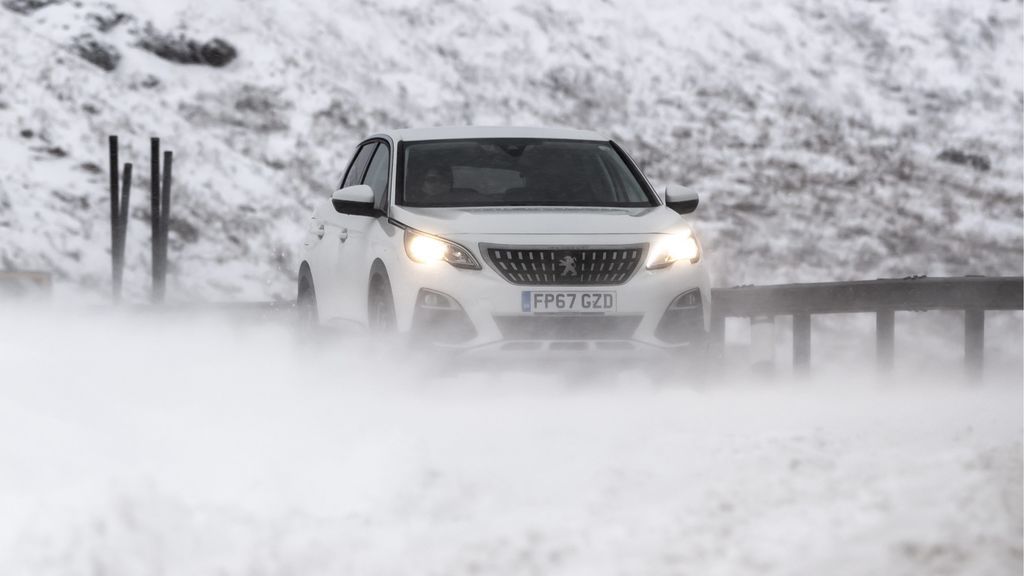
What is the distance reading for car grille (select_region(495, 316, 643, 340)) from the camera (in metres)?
8.27

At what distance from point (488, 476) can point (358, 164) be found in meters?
4.71

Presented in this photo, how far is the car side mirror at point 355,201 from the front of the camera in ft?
28.9

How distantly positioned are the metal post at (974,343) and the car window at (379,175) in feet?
13.0

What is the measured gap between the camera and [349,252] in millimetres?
9367

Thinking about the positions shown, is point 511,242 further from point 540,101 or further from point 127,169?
point 540,101

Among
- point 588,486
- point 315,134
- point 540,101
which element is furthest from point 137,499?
point 540,101

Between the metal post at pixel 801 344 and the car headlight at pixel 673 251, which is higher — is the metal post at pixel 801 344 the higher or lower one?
the lower one

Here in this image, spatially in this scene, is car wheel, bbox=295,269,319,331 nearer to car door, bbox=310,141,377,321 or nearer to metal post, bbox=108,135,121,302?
car door, bbox=310,141,377,321

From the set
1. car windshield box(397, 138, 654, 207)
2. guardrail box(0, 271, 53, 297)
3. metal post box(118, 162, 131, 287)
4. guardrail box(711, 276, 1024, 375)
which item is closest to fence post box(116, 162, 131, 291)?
metal post box(118, 162, 131, 287)

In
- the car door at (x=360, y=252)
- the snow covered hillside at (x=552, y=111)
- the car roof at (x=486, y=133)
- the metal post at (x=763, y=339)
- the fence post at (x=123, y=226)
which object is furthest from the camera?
the snow covered hillside at (x=552, y=111)

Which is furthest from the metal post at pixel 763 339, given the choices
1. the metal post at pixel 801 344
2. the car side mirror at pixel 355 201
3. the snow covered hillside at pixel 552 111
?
the snow covered hillside at pixel 552 111

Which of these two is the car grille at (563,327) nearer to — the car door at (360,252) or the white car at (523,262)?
the white car at (523,262)

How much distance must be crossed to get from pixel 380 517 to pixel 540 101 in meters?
29.8

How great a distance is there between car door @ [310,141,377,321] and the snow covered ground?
0.36 meters
